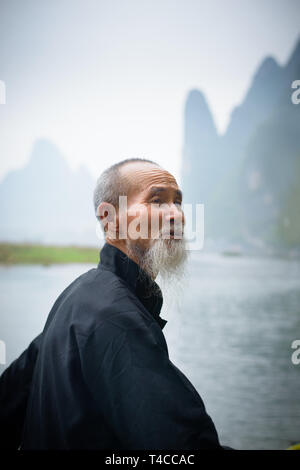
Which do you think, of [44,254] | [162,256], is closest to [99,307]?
[162,256]

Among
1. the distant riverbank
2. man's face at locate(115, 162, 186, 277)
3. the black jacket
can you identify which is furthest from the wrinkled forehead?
the distant riverbank

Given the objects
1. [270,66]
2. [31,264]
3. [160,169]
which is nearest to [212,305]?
[31,264]

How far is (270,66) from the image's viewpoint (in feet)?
96.3

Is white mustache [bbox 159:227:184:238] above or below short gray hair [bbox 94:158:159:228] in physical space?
below

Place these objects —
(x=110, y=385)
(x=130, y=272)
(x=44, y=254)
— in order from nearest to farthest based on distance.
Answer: (x=110, y=385)
(x=130, y=272)
(x=44, y=254)

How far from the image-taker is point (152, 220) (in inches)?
30.6

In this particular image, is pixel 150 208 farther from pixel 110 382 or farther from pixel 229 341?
pixel 229 341

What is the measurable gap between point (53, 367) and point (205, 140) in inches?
1397

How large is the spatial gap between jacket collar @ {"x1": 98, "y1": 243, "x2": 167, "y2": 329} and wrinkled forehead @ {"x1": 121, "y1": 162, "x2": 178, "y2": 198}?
142 mm

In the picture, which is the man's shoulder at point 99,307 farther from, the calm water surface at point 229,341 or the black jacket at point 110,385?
the calm water surface at point 229,341

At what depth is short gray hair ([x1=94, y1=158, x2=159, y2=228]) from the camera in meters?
0.81

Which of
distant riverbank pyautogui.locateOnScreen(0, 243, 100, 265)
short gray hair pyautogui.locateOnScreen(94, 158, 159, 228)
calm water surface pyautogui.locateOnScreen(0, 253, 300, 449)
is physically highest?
short gray hair pyautogui.locateOnScreen(94, 158, 159, 228)

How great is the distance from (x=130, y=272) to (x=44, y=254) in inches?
203

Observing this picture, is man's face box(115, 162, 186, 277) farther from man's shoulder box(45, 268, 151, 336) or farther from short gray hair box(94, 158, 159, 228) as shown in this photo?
man's shoulder box(45, 268, 151, 336)
